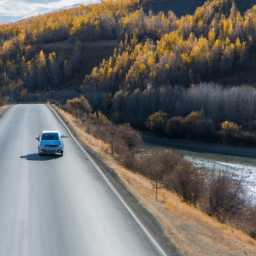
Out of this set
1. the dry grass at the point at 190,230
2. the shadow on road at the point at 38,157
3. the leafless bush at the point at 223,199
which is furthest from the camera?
the shadow on road at the point at 38,157

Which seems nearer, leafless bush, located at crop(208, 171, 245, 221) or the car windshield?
leafless bush, located at crop(208, 171, 245, 221)

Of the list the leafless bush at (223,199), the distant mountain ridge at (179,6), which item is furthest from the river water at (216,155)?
the distant mountain ridge at (179,6)

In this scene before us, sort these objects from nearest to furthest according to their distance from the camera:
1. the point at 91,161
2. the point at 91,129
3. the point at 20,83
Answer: the point at 91,161
the point at 91,129
the point at 20,83

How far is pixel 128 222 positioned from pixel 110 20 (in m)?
128

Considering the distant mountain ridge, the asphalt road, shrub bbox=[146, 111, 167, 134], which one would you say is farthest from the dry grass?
the distant mountain ridge

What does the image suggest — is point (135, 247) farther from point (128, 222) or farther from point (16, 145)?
point (16, 145)

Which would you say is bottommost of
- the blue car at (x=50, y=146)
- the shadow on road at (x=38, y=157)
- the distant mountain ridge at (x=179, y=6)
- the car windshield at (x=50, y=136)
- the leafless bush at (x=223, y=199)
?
the leafless bush at (x=223, y=199)

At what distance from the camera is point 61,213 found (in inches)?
475

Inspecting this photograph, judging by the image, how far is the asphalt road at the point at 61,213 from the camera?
31.5ft

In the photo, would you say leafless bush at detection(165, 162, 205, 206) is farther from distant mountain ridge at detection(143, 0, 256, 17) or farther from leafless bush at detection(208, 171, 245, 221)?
distant mountain ridge at detection(143, 0, 256, 17)

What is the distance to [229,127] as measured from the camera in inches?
2215

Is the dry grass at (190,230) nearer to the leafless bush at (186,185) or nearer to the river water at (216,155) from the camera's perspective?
the leafless bush at (186,185)

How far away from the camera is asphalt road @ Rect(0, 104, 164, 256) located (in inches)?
378

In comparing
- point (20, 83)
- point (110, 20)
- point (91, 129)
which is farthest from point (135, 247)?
point (110, 20)
